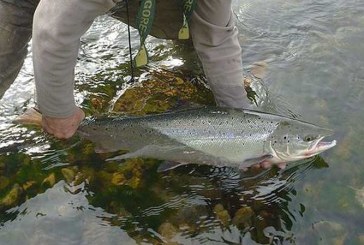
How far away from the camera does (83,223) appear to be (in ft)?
9.68

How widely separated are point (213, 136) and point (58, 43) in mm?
1033

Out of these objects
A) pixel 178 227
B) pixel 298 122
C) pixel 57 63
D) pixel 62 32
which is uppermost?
pixel 62 32

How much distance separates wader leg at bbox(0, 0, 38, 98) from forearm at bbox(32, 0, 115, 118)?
60 cm

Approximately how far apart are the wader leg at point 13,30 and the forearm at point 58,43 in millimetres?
597

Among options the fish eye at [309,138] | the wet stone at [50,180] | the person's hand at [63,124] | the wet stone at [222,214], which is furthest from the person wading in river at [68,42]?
the wet stone at [222,214]

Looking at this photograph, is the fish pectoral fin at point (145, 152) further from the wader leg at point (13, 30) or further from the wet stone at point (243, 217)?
the wader leg at point (13, 30)

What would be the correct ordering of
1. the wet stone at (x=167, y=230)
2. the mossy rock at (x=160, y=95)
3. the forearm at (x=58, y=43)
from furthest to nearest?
1. the mossy rock at (x=160, y=95)
2. the wet stone at (x=167, y=230)
3. the forearm at (x=58, y=43)

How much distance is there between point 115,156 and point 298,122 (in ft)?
3.76

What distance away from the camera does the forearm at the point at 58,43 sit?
8.28 feet

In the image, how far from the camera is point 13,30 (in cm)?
321

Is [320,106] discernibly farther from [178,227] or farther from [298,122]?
[178,227]

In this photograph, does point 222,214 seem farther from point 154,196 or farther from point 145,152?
point 145,152

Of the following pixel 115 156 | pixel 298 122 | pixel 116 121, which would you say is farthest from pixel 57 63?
pixel 298 122

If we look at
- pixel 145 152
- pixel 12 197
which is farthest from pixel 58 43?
pixel 12 197
